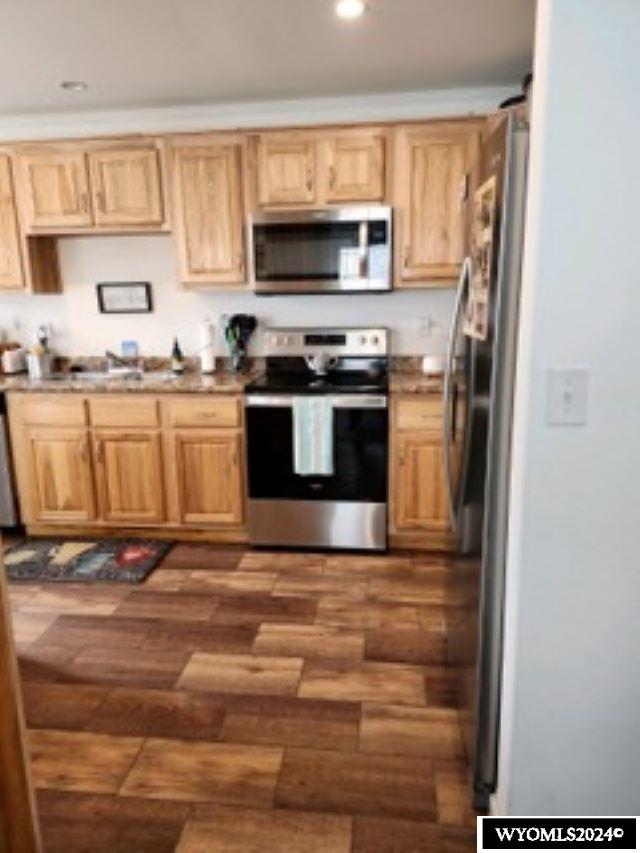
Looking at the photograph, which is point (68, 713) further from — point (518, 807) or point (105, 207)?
point (105, 207)

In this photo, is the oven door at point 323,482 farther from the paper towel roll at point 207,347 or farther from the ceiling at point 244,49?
the ceiling at point 244,49

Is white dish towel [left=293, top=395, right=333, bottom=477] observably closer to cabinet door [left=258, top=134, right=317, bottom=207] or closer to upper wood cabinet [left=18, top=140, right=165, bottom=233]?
cabinet door [left=258, top=134, right=317, bottom=207]

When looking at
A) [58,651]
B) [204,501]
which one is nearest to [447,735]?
[58,651]

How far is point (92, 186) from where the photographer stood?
3.57m

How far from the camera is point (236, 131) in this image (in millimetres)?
3387

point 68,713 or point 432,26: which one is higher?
point 432,26

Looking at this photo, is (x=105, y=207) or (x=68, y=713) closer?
A: (x=68, y=713)

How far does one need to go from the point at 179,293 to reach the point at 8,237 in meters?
1.04

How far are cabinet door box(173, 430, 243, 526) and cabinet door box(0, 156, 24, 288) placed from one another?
145 cm

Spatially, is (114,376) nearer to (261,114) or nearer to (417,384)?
(261,114)

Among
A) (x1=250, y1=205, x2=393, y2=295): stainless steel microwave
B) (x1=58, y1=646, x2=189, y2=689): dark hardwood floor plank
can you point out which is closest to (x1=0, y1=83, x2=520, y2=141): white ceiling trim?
(x1=250, y1=205, x2=393, y2=295): stainless steel microwave

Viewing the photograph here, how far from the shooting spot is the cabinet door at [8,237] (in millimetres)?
3631

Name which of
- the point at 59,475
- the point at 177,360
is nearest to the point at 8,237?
the point at 177,360

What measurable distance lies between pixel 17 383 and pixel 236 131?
192cm
